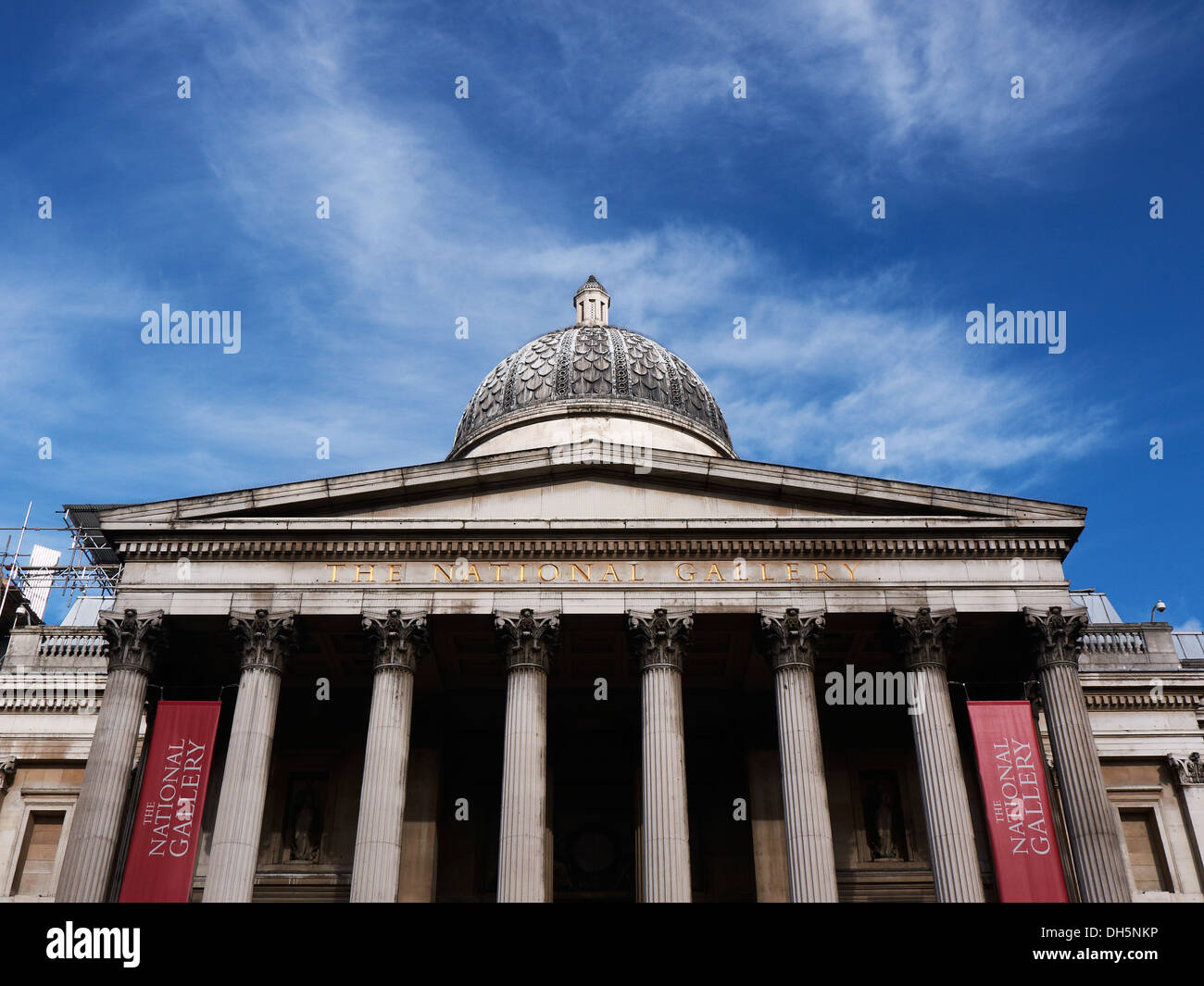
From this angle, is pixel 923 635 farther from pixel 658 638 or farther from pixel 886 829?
pixel 886 829

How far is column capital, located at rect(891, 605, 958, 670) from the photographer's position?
26.6 m

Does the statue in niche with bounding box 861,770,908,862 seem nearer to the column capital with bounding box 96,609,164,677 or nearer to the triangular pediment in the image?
the triangular pediment

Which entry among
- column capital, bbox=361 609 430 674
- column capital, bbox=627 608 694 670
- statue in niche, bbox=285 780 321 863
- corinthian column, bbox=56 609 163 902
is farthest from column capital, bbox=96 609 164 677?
column capital, bbox=627 608 694 670

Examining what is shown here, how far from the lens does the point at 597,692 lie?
99.8 ft

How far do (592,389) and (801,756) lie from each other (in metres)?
17.0

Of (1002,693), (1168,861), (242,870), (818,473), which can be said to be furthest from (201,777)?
(1168,861)

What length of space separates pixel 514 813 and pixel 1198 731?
22.0 metres

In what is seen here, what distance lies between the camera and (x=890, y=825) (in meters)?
30.2

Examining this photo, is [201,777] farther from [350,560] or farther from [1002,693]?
[1002,693]

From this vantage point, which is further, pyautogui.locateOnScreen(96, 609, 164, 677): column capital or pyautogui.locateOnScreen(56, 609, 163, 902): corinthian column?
pyautogui.locateOnScreen(96, 609, 164, 677): column capital

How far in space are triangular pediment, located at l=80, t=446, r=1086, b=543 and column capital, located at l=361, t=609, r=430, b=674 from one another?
236cm

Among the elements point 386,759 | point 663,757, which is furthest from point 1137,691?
point 386,759

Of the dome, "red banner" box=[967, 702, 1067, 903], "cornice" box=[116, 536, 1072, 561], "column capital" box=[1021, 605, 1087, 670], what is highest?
the dome

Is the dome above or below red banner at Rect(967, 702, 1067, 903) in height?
above
